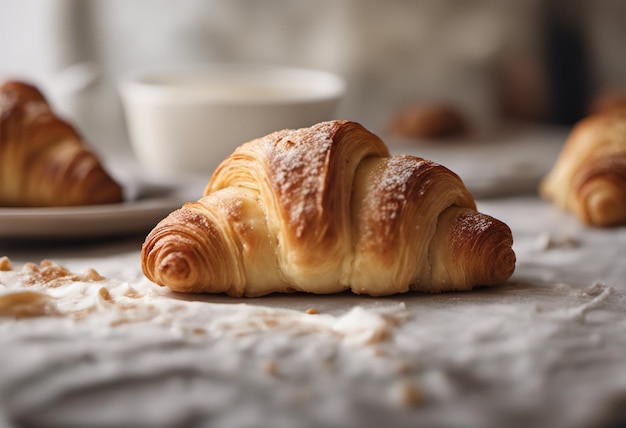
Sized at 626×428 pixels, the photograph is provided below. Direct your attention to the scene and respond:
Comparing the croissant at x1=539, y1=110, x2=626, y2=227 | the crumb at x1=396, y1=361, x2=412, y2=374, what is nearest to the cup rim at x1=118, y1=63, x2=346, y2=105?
the croissant at x1=539, y1=110, x2=626, y2=227

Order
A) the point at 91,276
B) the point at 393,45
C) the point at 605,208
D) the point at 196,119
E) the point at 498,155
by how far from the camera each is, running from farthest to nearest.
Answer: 1. the point at 393,45
2. the point at 498,155
3. the point at 196,119
4. the point at 605,208
5. the point at 91,276

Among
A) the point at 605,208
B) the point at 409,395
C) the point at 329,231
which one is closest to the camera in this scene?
the point at 409,395

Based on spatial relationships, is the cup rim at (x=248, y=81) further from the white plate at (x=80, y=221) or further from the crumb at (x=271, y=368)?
the crumb at (x=271, y=368)

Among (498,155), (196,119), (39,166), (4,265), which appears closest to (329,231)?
(4,265)

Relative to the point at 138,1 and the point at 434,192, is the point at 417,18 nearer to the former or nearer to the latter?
the point at 138,1

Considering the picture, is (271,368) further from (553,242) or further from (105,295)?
(553,242)

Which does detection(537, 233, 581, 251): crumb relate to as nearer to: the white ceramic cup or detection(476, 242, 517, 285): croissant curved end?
detection(476, 242, 517, 285): croissant curved end

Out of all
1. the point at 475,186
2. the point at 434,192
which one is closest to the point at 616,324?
the point at 434,192
